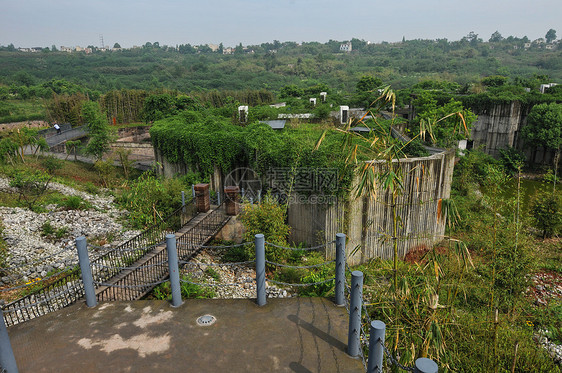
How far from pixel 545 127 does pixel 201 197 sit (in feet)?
80.0

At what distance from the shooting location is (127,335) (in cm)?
446

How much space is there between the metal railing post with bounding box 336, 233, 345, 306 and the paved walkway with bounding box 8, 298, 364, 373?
151 mm

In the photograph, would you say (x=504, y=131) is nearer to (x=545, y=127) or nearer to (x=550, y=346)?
(x=545, y=127)

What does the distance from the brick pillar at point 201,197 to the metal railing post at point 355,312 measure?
7601 millimetres

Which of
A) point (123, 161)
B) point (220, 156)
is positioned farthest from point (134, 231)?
point (123, 161)

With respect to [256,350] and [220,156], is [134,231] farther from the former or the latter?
[256,350]

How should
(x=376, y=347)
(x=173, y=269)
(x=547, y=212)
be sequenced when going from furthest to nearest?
(x=547, y=212)
(x=173, y=269)
(x=376, y=347)

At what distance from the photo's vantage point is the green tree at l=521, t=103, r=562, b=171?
23391mm

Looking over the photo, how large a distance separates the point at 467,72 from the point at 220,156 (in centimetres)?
8390

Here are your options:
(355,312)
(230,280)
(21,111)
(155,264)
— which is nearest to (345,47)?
(21,111)

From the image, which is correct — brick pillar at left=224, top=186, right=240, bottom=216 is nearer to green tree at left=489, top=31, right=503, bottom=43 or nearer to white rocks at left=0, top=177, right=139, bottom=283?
white rocks at left=0, top=177, right=139, bottom=283

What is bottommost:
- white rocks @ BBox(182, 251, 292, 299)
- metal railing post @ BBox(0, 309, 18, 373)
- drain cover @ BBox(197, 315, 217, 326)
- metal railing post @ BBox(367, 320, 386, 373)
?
white rocks @ BBox(182, 251, 292, 299)

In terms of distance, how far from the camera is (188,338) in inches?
173

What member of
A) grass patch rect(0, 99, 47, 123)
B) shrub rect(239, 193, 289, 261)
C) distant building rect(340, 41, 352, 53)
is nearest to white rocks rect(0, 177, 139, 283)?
shrub rect(239, 193, 289, 261)
